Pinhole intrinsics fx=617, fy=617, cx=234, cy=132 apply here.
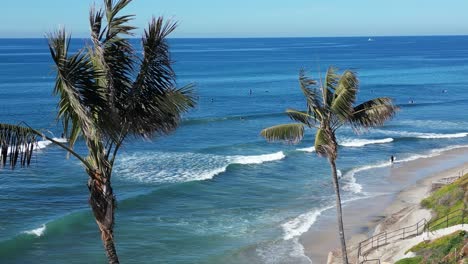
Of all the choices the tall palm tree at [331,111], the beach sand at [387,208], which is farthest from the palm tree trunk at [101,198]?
the beach sand at [387,208]

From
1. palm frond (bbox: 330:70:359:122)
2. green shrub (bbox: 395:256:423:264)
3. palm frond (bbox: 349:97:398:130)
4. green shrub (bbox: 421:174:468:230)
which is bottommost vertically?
green shrub (bbox: 421:174:468:230)

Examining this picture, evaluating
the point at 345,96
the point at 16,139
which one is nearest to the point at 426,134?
the point at 345,96

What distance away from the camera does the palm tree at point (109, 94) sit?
318 inches

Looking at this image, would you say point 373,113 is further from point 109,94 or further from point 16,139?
point 16,139

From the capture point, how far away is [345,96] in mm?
15305

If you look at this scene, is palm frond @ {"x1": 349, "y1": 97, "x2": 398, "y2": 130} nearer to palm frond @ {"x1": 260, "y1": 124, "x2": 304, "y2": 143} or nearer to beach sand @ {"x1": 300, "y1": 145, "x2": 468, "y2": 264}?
palm frond @ {"x1": 260, "y1": 124, "x2": 304, "y2": 143}

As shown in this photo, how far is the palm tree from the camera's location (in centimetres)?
808

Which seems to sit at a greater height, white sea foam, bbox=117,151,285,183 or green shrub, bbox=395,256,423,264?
green shrub, bbox=395,256,423,264

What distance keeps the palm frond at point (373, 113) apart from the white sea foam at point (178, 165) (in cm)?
2800

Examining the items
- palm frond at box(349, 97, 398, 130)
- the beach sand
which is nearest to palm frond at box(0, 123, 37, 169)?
palm frond at box(349, 97, 398, 130)

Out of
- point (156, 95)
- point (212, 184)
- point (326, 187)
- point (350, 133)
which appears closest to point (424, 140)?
point (350, 133)

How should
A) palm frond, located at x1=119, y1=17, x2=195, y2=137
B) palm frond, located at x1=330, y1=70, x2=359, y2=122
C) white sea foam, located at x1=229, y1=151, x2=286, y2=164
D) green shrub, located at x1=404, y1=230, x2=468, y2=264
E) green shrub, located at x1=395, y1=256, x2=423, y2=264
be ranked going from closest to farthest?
1. palm frond, located at x1=119, y1=17, x2=195, y2=137
2. palm frond, located at x1=330, y1=70, x2=359, y2=122
3. green shrub, located at x1=404, y1=230, x2=468, y2=264
4. green shrub, located at x1=395, y1=256, x2=423, y2=264
5. white sea foam, located at x1=229, y1=151, x2=286, y2=164

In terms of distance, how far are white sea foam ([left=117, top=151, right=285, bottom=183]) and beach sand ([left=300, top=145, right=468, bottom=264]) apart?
10814mm

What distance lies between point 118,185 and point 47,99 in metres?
46.4
